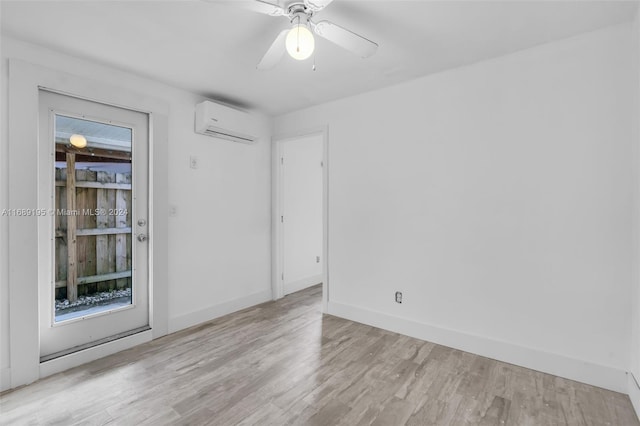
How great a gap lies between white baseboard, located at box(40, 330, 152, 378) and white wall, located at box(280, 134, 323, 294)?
6.23 ft

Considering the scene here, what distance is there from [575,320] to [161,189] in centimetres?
359

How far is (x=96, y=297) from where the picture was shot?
2.63 meters

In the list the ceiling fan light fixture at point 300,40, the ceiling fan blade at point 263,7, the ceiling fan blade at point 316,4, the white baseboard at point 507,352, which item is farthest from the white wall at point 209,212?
the ceiling fan blade at point 316,4

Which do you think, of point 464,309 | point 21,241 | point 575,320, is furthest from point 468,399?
point 21,241

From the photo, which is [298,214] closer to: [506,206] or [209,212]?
[209,212]

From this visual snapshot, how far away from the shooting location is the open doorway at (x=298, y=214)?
4117mm

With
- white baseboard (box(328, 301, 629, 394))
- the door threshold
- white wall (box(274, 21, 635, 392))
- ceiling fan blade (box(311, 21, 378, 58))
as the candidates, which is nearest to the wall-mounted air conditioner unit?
white wall (box(274, 21, 635, 392))

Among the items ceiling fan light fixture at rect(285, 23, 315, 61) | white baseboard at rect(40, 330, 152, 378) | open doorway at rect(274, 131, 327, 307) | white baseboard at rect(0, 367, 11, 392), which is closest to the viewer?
ceiling fan light fixture at rect(285, 23, 315, 61)

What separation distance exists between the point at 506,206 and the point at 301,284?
2.96 meters

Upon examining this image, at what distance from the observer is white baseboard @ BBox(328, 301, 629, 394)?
2072 millimetres

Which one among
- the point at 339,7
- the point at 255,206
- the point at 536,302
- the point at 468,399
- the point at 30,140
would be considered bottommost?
the point at 468,399

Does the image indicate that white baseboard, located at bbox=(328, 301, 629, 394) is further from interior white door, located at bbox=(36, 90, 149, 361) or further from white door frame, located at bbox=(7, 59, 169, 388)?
white door frame, located at bbox=(7, 59, 169, 388)

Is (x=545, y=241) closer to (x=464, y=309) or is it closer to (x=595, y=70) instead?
(x=464, y=309)

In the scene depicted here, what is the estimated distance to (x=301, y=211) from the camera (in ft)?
14.9
